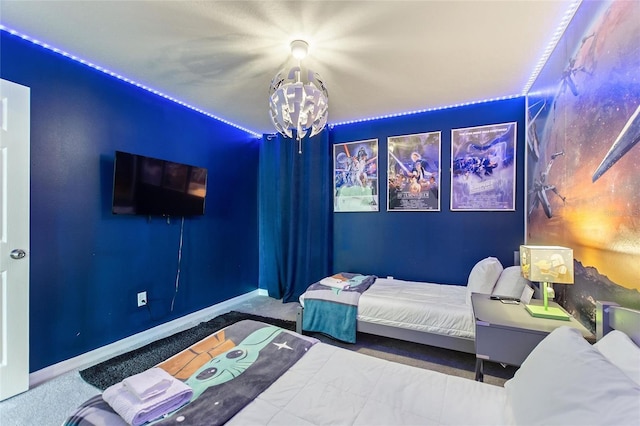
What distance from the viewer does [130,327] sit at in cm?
277

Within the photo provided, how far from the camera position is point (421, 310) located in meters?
2.46

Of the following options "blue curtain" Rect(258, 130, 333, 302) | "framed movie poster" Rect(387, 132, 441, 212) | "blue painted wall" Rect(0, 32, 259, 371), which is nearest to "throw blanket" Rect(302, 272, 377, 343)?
"blue curtain" Rect(258, 130, 333, 302)

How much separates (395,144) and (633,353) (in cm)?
309

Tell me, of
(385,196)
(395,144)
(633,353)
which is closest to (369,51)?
(395,144)

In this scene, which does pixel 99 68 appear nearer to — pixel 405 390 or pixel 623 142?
pixel 405 390

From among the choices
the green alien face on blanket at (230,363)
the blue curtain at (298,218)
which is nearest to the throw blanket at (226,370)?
the green alien face on blanket at (230,363)

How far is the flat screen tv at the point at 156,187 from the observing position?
2588mm

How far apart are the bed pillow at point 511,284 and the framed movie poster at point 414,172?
1.21 metres

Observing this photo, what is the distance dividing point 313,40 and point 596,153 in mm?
1903

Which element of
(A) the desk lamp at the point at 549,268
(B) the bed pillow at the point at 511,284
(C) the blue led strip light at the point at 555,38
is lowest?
(B) the bed pillow at the point at 511,284

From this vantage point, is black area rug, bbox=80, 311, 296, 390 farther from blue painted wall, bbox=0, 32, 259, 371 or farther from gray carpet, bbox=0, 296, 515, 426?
blue painted wall, bbox=0, 32, 259, 371

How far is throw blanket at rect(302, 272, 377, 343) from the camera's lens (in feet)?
8.89

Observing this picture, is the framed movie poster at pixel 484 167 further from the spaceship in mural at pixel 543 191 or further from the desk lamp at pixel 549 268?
the desk lamp at pixel 549 268

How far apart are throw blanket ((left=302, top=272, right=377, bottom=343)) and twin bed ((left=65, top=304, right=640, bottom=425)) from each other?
1.23m
